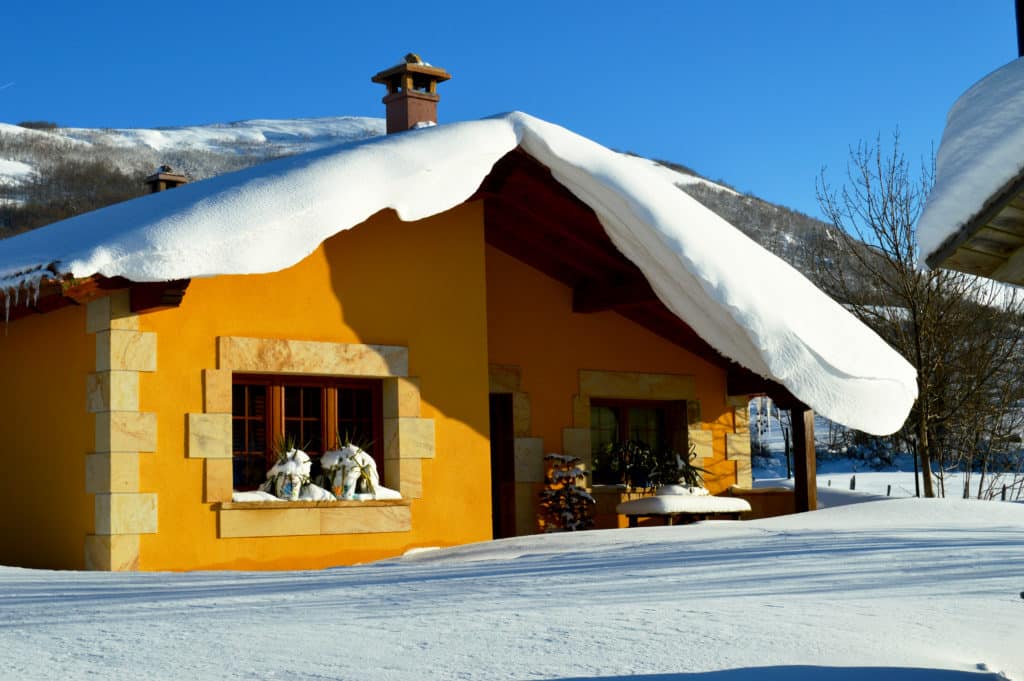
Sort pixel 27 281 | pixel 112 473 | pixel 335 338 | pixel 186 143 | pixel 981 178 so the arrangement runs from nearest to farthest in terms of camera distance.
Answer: pixel 981 178
pixel 27 281
pixel 112 473
pixel 335 338
pixel 186 143

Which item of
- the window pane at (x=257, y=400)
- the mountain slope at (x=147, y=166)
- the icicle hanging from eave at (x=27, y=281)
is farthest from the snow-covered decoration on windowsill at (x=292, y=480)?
the mountain slope at (x=147, y=166)

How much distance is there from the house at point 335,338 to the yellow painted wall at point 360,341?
1cm

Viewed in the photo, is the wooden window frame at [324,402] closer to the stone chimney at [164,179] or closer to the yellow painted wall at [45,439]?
→ the yellow painted wall at [45,439]

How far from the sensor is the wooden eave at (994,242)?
10.4 feet

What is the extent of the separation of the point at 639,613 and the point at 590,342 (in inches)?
256

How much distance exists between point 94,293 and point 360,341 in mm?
2077

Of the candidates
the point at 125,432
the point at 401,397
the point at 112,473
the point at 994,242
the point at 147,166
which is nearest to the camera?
the point at 994,242

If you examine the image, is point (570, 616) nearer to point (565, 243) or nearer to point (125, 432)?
point (125, 432)

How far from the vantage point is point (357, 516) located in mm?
8570

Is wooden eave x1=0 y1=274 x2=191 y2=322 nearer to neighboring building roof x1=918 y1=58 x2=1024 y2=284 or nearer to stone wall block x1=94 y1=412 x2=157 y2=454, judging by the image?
stone wall block x1=94 y1=412 x2=157 y2=454

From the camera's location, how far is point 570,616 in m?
4.64

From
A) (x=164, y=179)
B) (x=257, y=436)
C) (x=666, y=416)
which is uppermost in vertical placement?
(x=164, y=179)

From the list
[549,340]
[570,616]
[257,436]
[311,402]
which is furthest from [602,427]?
[570,616]

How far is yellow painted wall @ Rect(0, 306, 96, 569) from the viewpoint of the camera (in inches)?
307
